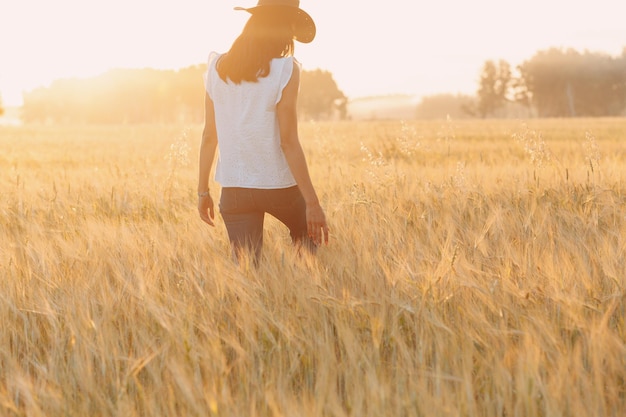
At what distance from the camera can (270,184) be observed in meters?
3.22

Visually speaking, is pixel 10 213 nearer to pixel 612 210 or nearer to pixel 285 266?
pixel 285 266

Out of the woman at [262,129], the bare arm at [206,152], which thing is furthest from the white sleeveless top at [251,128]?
the bare arm at [206,152]

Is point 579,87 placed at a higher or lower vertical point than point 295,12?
higher

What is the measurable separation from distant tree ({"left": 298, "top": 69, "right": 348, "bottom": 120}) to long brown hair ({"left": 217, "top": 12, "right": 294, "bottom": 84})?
65210 millimetres

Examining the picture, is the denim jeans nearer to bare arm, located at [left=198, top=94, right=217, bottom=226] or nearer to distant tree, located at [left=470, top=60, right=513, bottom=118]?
bare arm, located at [left=198, top=94, right=217, bottom=226]

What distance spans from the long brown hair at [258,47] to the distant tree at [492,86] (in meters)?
66.1

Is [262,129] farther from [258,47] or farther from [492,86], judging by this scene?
[492,86]

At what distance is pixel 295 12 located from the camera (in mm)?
3113

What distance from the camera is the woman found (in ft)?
10.2

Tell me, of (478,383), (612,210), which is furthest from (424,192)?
(478,383)

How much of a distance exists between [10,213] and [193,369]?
317 centimetres

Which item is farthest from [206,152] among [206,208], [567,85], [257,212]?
[567,85]

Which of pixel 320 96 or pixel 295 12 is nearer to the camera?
pixel 295 12

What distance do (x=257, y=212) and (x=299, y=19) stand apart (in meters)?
0.87
